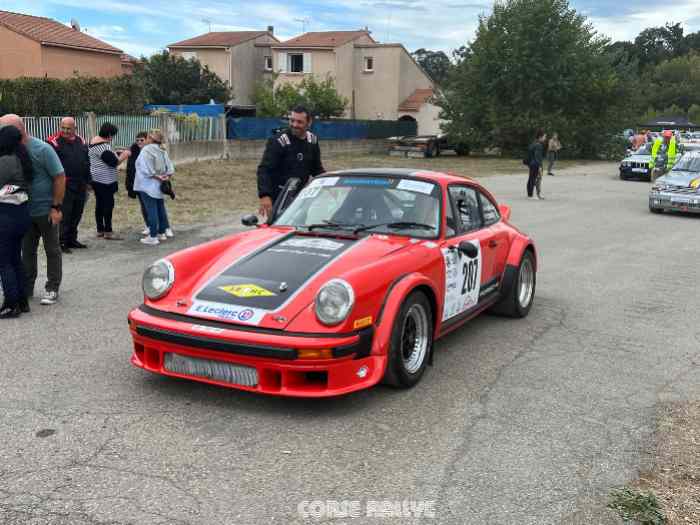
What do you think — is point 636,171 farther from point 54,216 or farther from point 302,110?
point 54,216

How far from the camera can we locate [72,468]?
363cm

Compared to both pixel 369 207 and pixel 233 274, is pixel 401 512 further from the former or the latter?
pixel 369 207

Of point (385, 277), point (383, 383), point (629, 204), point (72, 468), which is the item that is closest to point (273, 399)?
point (383, 383)

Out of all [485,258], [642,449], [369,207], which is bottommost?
[642,449]

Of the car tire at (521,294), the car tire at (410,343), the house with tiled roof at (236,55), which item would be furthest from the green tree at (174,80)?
the car tire at (410,343)

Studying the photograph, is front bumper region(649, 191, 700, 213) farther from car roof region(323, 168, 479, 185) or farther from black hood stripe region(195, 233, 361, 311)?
black hood stripe region(195, 233, 361, 311)

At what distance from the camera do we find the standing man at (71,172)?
980cm

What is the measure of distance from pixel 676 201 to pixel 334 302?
47.2ft

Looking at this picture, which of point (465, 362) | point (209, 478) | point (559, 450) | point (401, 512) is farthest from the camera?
point (465, 362)

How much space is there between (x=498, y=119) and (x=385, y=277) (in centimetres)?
3738

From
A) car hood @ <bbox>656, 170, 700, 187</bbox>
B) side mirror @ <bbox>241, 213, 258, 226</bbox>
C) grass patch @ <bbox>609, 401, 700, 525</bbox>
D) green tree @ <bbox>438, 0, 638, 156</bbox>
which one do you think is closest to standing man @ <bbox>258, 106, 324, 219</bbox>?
side mirror @ <bbox>241, 213, 258, 226</bbox>

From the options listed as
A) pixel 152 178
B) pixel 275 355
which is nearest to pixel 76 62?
pixel 152 178

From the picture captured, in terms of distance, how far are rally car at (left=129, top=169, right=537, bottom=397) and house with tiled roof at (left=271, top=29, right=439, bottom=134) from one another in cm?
4474

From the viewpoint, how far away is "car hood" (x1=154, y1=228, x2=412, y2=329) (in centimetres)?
450
